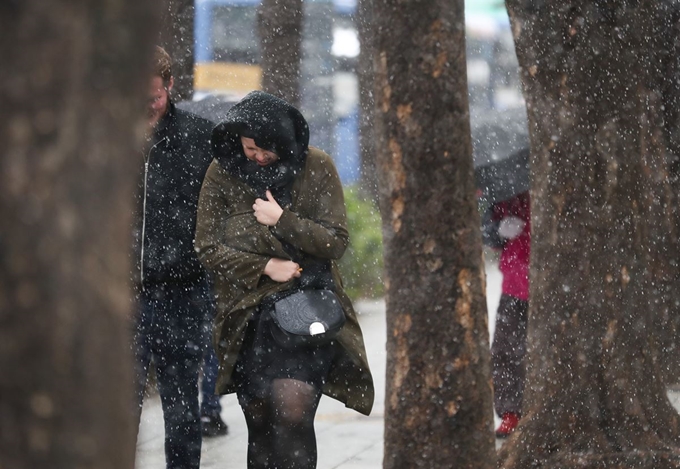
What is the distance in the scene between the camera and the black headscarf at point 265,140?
4762mm

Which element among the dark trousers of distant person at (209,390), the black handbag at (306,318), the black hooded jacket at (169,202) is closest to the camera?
the black handbag at (306,318)

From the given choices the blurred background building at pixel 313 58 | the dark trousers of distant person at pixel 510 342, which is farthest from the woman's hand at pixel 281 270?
the blurred background building at pixel 313 58

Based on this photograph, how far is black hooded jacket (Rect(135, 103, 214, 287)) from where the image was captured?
541 cm

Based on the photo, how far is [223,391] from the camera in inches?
191

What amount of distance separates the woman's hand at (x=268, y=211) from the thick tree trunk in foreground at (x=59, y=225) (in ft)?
10.5

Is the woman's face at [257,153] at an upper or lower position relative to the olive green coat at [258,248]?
upper

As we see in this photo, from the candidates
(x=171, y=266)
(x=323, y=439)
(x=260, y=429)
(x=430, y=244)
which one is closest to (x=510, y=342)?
(x=323, y=439)

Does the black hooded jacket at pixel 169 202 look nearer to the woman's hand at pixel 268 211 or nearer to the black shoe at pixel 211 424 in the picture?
the woman's hand at pixel 268 211

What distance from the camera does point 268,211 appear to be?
15.6 feet

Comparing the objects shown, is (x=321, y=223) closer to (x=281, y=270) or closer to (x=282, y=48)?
(x=281, y=270)

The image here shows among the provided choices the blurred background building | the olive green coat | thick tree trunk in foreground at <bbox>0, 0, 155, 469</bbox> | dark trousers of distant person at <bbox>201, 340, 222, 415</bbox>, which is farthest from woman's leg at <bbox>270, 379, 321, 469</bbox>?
the blurred background building

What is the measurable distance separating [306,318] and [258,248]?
1.27 ft

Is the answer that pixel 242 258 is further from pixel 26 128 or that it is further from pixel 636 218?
pixel 26 128

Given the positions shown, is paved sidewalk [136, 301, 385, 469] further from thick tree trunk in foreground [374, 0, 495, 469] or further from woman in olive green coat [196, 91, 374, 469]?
thick tree trunk in foreground [374, 0, 495, 469]
